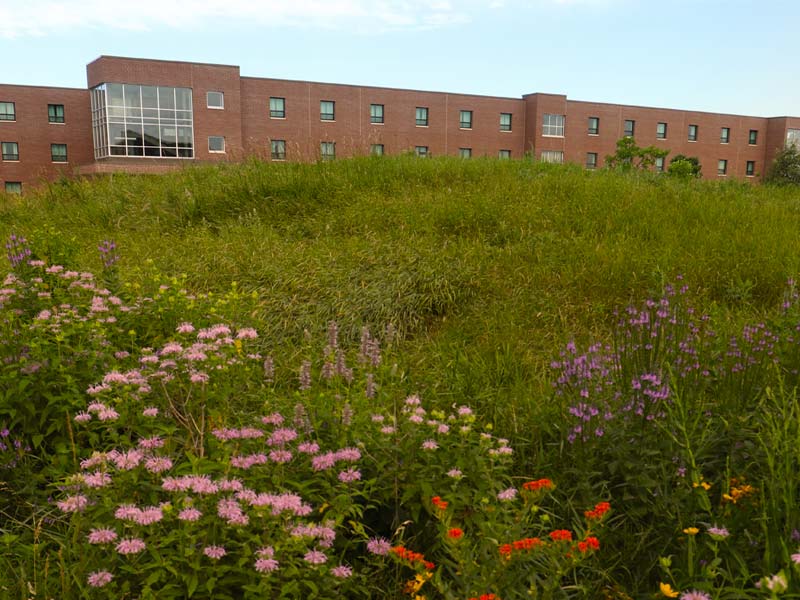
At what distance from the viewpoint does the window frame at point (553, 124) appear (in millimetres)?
47969

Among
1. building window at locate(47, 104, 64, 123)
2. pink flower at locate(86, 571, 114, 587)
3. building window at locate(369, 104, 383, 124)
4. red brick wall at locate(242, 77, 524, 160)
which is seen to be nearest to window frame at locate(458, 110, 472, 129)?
red brick wall at locate(242, 77, 524, 160)

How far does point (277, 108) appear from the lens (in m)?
42.3

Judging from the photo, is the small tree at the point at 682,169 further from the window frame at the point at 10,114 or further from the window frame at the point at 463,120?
the window frame at the point at 10,114

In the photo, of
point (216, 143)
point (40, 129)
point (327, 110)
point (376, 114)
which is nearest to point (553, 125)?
point (376, 114)

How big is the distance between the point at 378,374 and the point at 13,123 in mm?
45255

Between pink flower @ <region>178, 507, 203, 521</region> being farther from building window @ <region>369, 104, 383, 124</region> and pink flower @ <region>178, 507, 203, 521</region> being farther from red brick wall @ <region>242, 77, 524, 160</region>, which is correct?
building window @ <region>369, 104, 383, 124</region>

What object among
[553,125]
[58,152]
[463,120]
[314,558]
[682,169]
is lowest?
[314,558]

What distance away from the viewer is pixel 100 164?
36906mm

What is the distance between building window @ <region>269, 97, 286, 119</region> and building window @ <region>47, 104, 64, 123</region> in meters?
13.6

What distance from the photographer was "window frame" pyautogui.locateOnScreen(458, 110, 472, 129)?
4669cm

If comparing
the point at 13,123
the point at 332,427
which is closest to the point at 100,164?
the point at 13,123

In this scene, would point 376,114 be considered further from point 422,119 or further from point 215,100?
point 215,100

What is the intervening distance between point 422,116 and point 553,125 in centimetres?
1084

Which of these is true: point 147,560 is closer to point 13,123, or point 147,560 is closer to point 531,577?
point 531,577
